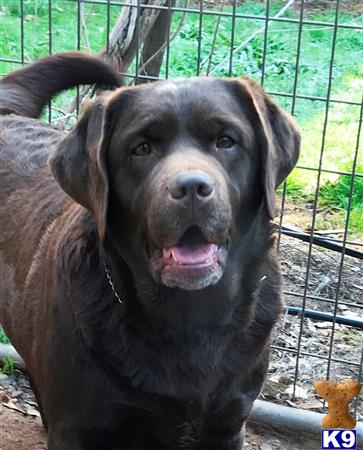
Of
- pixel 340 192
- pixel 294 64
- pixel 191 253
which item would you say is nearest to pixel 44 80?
pixel 191 253

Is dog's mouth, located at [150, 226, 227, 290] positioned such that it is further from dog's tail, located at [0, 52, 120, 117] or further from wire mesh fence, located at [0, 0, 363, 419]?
dog's tail, located at [0, 52, 120, 117]

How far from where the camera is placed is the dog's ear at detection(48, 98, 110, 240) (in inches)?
103

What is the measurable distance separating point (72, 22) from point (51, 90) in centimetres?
590

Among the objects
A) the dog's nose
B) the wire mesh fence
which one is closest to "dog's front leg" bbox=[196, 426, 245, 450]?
the wire mesh fence

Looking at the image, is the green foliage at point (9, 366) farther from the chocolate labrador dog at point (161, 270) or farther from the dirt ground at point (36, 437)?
the chocolate labrador dog at point (161, 270)

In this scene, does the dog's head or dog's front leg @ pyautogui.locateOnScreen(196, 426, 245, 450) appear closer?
the dog's head

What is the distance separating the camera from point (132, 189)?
8.55 ft

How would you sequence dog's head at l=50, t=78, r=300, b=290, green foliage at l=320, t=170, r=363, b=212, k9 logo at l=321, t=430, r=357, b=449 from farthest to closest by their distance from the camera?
green foliage at l=320, t=170, r=363, b=212 < k9 logo at l=321, t=430, r=357, b=449 < dog's head at l=50, t=78, r=300, b=290

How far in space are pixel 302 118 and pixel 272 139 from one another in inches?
148

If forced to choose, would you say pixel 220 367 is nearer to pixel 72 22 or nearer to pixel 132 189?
pixel 132 189

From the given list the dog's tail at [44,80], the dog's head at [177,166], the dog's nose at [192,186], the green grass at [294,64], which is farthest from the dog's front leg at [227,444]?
the green grass at [294,64]

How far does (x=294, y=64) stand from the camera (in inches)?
254

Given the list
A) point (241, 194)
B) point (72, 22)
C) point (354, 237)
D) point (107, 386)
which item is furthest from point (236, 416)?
point (72, 22)

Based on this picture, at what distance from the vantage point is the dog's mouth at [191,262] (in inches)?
99.0
